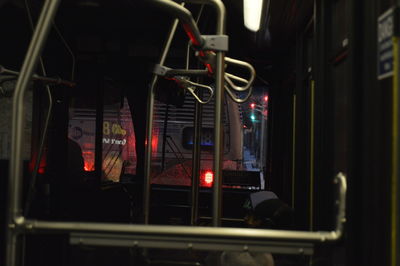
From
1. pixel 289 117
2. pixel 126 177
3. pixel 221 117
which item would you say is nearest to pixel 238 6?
pixel 289 117

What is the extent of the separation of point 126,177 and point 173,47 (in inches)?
65.0

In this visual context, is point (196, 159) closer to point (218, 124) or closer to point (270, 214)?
point (218, 124)

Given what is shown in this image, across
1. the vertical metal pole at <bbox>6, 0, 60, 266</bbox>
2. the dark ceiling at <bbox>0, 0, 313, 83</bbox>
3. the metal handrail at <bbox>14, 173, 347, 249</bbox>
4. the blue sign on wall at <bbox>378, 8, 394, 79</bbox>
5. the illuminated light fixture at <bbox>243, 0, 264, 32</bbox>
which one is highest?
the dark ceiling at <bbox>0, 0, 313, 83</bbox>

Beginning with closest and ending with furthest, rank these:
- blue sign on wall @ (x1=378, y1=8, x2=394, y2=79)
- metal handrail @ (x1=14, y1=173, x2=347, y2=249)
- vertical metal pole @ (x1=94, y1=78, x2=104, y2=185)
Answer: metal handrail @ (x1=14, y1=173, x2=347, y2=249) → blue sign on wall @ (x1=378, y1=8, x2=394, y2=79) → vertical metal pole @ (x1=94, y1=78, x2=104, y2=185)

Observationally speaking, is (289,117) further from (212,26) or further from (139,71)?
(139,71)

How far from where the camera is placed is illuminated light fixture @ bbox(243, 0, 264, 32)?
359 cm

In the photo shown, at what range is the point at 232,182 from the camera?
5.38 metres

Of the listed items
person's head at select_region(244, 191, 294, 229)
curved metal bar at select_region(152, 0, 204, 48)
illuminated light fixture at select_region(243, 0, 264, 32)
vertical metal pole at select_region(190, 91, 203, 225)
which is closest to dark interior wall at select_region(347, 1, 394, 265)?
curved metal bar at select_region(152, 0, 204, 48)

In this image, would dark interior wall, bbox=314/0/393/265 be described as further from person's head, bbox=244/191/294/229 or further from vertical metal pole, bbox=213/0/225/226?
person's head, bbox=244/191/294/229

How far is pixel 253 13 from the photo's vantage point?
3.84 meters

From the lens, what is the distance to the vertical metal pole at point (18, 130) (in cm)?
113

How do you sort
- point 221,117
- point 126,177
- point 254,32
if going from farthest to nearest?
point 126,177 < point 254,32 < point 221,117

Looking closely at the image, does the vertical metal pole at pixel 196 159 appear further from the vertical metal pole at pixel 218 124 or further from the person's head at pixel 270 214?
the person's head at pixel 270 214

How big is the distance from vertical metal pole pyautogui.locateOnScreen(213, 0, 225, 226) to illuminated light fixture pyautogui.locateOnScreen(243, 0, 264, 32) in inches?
80.1
